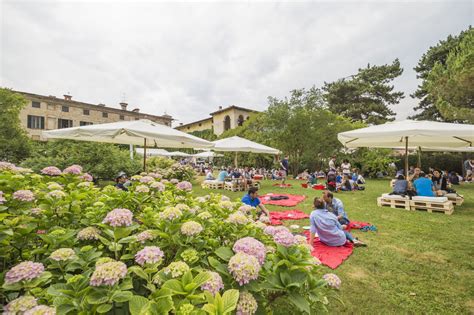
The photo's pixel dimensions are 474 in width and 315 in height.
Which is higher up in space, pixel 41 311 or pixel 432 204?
pixel 41 311

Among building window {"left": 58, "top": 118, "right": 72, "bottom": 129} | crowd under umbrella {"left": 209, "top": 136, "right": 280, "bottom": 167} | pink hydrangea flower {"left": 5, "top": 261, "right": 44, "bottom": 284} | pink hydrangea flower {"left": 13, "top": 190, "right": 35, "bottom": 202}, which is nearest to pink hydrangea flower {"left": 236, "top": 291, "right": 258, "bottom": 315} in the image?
pink hydrangea flower {"left": 5, "top": 261, "right": 44, "bottom": 284}

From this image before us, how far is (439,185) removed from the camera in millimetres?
9328

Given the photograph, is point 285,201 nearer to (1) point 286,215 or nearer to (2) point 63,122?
(1) point 286,215

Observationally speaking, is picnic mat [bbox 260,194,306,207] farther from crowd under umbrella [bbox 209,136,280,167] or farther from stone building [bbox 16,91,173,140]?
stone building [bbox 16,91,173,140]

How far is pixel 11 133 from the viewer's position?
604 inches

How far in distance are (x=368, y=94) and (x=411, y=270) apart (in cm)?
3389

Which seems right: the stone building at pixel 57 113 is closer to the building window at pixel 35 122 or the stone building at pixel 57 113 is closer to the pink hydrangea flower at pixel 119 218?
the building window at pixel 35 122

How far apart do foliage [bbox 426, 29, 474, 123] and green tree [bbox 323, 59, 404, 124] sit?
14.2 m

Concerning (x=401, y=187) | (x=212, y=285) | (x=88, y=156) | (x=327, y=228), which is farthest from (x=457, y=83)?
(x=88, y=156)

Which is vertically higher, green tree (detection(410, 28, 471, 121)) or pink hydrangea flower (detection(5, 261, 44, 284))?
green tree (detection(410, 28, 471, 121))

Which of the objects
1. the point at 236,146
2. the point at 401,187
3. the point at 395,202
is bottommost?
the point at 395,202

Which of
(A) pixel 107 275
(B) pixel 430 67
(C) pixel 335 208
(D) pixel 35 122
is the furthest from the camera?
(D) pixel 35 122

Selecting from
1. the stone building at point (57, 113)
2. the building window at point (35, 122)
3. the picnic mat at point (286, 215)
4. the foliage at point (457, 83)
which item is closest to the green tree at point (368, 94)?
the foliage at point (457, 83)

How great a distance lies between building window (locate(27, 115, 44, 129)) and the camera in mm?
35250
